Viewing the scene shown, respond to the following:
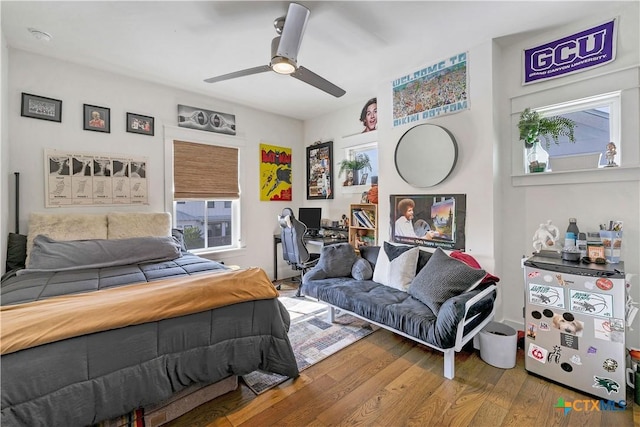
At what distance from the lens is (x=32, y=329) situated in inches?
44.8

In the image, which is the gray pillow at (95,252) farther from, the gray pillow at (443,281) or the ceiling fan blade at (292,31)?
the gray pillow at (443,281)

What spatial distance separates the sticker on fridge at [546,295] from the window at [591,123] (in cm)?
111

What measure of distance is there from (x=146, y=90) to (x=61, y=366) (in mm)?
3135

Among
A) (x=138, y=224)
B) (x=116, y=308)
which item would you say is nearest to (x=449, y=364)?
(x=116, y=308)

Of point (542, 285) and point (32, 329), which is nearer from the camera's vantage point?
point (32, 329)

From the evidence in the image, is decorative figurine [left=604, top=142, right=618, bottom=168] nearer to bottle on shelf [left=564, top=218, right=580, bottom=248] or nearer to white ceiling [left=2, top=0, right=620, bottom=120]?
bottle on shelf [left=564, top=218, right=580, bottom=248]

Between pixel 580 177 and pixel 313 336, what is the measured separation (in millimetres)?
2592

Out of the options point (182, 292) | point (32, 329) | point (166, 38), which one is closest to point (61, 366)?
point (32, 329)

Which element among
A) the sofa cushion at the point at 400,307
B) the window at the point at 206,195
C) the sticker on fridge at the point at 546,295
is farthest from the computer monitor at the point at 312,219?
the sticker on fridge at the point at 546,295

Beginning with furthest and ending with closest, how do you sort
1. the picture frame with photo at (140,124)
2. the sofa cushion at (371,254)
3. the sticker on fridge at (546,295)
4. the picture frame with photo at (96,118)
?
the picture frame with photo at (140,124) → the sofa cushion at (371,254) → the picture frame with photo at (96,118) → the sticker on fridge at (546,295)

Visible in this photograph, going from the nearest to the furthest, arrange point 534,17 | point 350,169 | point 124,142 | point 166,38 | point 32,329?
point 32,329 < point 534,17 < point 166,38 < point 124,142 < point 350,169

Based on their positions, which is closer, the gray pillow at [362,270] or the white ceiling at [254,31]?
the white ceiling at [254,31]

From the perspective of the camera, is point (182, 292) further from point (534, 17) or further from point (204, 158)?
point (534, 17)

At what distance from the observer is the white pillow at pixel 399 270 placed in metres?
2.59
